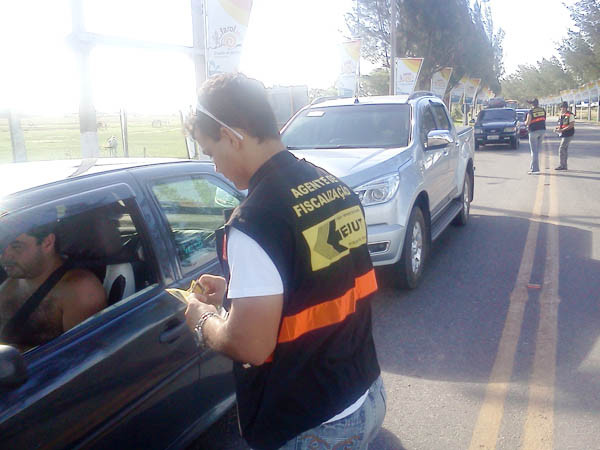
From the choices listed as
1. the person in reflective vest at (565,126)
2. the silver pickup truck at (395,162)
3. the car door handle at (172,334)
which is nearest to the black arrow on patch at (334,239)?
the car door handle at (172,334)

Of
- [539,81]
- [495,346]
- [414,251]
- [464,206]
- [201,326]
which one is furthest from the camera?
[539,81]

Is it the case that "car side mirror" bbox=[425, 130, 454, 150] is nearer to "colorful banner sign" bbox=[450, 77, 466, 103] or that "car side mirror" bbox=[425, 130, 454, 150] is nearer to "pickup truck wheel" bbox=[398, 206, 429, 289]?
"pickup truck wheel" bbox=[398, 206, 429, 289]

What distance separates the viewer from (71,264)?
104 inches

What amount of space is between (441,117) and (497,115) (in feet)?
63.4

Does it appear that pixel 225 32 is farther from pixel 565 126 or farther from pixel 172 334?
pixel 565 126

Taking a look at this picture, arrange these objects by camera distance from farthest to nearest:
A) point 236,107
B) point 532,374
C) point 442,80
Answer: point 442,80
point 532,374
point 236,107

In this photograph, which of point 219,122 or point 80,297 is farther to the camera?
point 80,297

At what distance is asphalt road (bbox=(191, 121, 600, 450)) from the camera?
3533 mm

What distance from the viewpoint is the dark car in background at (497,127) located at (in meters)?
25.5

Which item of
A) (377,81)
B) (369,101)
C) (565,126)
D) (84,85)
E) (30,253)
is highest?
(377,81)

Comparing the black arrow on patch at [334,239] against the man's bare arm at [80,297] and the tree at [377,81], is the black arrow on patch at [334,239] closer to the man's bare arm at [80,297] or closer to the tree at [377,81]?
the man's bare arm at [80,297]

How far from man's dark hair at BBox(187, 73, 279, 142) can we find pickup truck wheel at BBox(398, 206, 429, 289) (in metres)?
4.16

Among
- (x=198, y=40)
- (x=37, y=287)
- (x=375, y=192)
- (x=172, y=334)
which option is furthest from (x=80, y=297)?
(x=198, y=40)

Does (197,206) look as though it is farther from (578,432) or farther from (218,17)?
(218,17)
